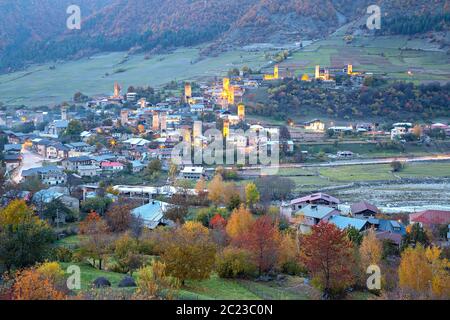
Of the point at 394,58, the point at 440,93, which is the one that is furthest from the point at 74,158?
the point at 394,58

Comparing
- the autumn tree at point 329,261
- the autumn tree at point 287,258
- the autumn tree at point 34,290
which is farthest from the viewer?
the autumn tree at point 287,258

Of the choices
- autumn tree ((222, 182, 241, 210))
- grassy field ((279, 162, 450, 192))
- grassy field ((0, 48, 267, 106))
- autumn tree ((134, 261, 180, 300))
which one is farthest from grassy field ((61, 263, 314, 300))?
grassy field ((0, 48, 267, 106))

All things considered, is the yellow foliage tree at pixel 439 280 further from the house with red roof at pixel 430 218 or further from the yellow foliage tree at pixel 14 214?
the yellow foliage tree at pixel 14 214

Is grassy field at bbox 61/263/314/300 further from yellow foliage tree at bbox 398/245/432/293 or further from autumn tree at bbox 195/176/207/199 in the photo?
autumn tree at bbox 195/176/207/199

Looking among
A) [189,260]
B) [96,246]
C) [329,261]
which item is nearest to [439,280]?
[329,261]

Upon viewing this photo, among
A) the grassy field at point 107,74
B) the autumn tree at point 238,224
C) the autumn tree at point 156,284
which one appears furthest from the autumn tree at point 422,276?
the grassy field at point 107,74

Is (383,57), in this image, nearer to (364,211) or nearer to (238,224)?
(364,211)
